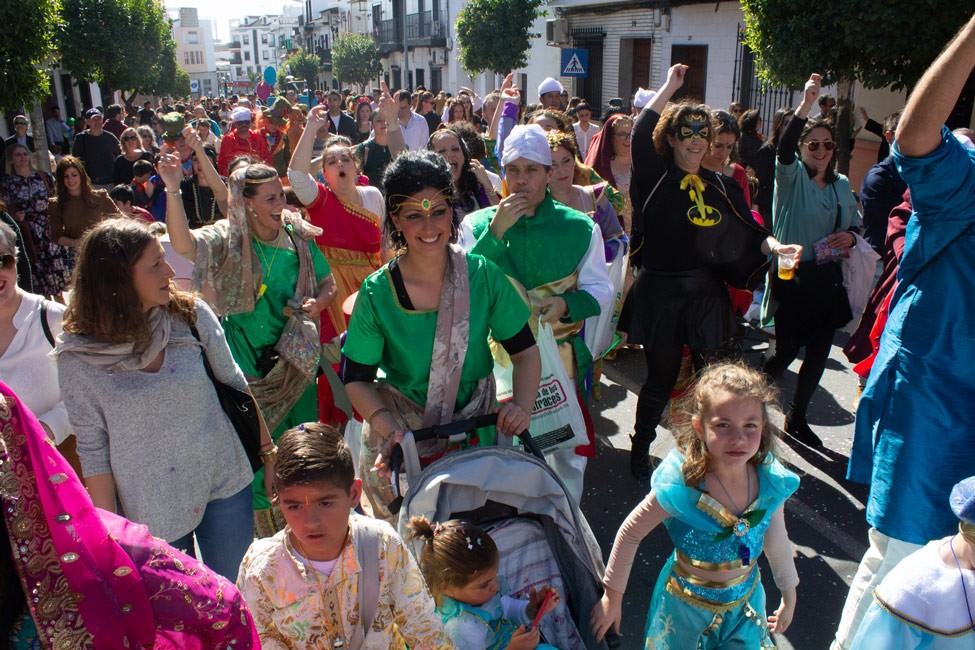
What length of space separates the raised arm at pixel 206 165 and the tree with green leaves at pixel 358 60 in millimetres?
48752

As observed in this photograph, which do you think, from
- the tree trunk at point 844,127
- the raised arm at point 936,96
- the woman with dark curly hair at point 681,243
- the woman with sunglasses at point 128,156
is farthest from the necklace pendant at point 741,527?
the woman with sunglasses at point 128,156

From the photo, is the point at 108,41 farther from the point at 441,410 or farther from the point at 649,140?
the point at 441,410

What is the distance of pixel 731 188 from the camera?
4145mm

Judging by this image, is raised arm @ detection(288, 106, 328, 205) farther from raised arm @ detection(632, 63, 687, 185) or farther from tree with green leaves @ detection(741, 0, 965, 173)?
tree with green leaves @ detection(741, 0, 965, 173)

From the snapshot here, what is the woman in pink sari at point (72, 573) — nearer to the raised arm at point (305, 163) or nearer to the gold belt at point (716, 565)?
the gold belt at point (716, 565)

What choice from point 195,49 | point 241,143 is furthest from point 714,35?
point 195,49

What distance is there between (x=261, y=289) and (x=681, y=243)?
2.17 metres

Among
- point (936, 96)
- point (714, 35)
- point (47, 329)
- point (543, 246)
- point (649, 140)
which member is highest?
point (714, 35)

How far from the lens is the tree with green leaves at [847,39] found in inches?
355

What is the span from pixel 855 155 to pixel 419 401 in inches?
499

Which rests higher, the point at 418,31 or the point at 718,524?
the point at 418,31

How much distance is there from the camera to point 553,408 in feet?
11.5

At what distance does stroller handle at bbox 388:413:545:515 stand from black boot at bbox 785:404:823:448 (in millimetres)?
2662

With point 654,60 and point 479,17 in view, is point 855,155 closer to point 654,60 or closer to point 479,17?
point 654,60
